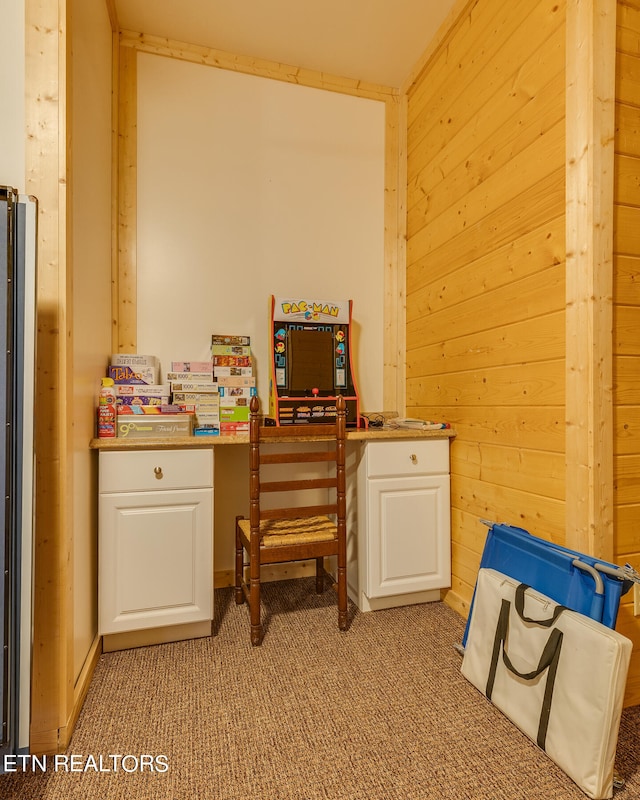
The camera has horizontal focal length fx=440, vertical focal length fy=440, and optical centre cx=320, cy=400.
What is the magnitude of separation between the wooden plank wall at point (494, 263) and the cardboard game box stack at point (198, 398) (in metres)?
1.18

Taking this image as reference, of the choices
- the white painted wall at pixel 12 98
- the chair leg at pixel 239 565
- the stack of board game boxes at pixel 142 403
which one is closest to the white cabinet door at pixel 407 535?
the chair leg at pixel 239 565

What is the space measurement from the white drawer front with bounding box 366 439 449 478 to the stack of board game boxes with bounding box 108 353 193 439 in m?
0.88

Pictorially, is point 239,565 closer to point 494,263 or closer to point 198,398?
point 198,398

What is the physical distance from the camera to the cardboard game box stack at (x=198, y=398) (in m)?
2.18

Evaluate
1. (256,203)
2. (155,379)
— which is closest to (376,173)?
(256,203)

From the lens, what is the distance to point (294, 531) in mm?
2035

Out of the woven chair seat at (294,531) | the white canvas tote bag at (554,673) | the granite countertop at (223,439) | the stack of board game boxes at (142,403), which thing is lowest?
the white canvas tote bag at (554,673)

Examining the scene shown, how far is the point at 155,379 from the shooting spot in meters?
2.24

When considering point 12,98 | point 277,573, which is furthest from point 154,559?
point 12,98

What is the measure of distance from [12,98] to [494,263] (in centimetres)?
183

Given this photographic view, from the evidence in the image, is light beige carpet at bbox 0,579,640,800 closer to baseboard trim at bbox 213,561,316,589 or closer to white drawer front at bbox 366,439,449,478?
baseboard trim at bbox 213,561,316,589

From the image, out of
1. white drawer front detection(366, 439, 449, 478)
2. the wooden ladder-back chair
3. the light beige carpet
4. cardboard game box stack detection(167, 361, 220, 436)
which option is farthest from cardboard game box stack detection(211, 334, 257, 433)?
the light beige carpet

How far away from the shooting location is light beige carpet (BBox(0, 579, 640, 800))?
1.20m

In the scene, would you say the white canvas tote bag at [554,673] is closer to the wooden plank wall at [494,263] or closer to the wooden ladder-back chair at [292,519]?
the wooden plank wall at [494,263]
